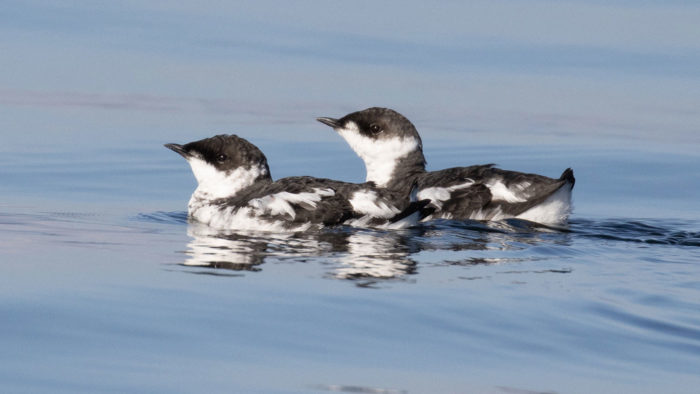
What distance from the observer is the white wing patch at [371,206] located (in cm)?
926

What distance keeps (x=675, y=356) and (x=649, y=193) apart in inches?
368

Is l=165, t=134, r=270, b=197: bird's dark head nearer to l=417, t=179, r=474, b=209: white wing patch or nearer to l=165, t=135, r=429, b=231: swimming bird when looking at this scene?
l=165, t=135, r=429, b=231: swimming bird

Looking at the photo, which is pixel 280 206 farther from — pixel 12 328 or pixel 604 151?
pixel 604 151

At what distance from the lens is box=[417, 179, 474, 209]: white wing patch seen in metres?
10.4

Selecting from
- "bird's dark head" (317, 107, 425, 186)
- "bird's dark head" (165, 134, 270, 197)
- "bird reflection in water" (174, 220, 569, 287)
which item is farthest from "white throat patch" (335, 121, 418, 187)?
"bird reflection in water" (174, 220, 569, 287)

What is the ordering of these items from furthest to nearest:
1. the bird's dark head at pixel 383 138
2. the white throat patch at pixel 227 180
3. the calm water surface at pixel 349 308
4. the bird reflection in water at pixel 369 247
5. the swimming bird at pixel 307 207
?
1. the bird's dark head at pixel 383 138
2. the white throat patch at pixel 227 180
3. the swimming bird at pixel 307 207
4. the bird reflection in water at pixel 369 247
5. the calm water surface at pixel 349 308

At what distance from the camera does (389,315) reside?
5.88m

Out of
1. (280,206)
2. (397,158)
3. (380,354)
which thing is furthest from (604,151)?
(380,354)

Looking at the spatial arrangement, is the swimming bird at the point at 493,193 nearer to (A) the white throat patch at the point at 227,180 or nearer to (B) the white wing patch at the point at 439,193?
(B) the white wing patch at the point at 439,193

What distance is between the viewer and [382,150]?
11547mm

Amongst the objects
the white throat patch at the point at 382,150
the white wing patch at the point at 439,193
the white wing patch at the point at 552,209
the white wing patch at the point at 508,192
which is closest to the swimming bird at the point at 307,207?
the white wing patch at the point at 439,193

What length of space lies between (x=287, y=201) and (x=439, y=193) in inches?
69.3

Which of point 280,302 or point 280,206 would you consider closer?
point 280,302

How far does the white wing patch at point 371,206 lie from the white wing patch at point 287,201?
21cm
